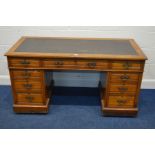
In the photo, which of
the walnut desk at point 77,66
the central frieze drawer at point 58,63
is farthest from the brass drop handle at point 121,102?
the central frieze drawer at point 58,63

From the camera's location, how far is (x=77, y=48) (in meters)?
2.29

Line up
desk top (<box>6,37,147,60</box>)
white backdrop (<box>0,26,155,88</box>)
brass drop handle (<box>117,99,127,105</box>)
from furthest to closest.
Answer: white backdrop (<box>0,26,155,88</box>)
brass drop handle (<box>117,99,127,105</box>)
desk top (<box>6,37,147,60</box>)

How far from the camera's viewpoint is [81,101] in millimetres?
2730

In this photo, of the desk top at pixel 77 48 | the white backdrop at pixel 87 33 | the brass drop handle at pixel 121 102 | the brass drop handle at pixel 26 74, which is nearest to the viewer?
the desk top at pixel 77 48

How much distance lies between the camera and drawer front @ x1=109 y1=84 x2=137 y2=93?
7.41ft

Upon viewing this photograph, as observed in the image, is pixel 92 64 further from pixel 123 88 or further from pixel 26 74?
pixel 26 74

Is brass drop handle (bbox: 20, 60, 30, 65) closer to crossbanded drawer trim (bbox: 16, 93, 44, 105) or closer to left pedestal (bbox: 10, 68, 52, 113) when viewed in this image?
left pedestal (bbox: 10, 68, 52, 113)

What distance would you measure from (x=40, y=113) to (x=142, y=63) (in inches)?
46.3

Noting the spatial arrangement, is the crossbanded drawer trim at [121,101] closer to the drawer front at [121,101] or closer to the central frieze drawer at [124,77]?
the drawer front at [121,101]

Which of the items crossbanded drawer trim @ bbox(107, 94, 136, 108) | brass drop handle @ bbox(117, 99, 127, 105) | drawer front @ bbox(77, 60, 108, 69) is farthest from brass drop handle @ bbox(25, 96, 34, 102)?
brass drop handle @ bbox(117, 99, 127, 105)

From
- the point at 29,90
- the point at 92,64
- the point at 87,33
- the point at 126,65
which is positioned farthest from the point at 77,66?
the point at 87,33

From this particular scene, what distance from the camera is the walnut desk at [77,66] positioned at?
2.13m

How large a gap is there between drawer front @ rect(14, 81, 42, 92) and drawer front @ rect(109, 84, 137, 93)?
2.40 ft
